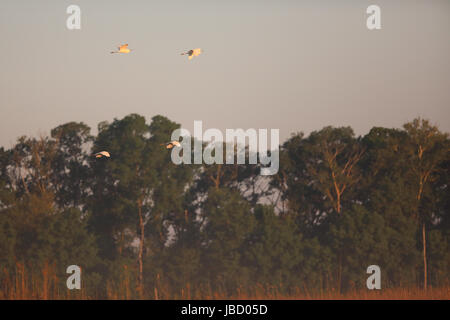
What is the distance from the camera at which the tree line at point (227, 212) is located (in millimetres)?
44938

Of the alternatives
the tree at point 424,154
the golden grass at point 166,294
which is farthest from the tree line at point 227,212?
the golden grass at point 166,294

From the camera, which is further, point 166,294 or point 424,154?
point 424,154

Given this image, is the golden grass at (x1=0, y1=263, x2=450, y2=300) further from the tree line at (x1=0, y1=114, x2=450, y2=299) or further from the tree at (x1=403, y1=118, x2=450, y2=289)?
the tree at (x1=403, y1=118, x2=450, y2=289)

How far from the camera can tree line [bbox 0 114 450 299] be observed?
44.9m

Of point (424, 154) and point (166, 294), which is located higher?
point (424, 154)

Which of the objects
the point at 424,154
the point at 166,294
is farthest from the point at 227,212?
the point at 166,294

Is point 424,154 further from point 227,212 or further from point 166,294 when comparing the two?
point 166,294

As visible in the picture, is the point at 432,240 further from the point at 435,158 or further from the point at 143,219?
the point at 143,219

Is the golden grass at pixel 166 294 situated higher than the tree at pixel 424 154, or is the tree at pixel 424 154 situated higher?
the tree at pixel 424 154

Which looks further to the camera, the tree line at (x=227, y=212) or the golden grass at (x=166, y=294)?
the tree line at (x=227, y=212)

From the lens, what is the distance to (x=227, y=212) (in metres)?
47.9

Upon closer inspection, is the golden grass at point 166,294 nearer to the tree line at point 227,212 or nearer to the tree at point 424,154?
the tree line at point 227,212

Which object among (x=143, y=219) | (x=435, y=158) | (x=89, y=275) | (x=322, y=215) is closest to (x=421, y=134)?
(x=435, y=158)

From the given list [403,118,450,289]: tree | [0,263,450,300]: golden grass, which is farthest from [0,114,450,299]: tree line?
[0,263,450,300]: golden grass
